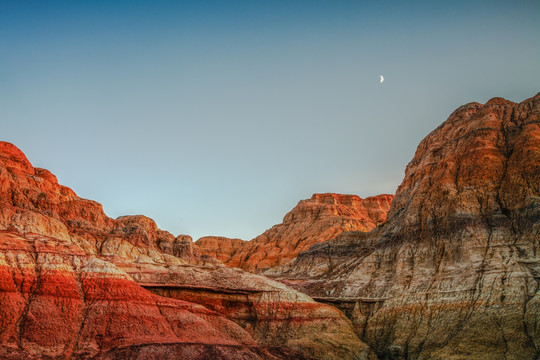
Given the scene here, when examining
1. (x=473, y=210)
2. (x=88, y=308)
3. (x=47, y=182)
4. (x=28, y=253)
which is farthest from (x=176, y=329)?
(x=47, y=182)

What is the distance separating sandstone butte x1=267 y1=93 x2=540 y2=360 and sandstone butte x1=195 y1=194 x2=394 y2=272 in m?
51.1

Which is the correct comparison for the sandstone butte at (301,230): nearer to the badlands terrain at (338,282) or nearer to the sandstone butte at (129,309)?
the badlands terrain at (338,282)

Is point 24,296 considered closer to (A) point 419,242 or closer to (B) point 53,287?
(B) point 53,287

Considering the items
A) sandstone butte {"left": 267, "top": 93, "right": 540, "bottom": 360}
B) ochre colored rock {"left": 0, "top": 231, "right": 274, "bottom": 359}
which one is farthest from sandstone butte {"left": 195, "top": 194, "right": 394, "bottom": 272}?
ochre colored rock {"left": 0, "top": 231, "right": 274, "bottom": 359}

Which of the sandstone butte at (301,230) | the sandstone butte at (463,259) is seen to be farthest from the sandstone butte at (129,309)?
the sandstone butte at (301,230)

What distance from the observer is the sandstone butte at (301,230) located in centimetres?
13212

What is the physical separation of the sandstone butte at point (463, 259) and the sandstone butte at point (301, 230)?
5111 cm

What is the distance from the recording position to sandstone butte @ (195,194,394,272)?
132125mm

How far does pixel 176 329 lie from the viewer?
42469 mm

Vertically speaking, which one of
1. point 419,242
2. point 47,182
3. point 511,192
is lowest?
point 419,242

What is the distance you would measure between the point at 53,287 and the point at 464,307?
42223mm

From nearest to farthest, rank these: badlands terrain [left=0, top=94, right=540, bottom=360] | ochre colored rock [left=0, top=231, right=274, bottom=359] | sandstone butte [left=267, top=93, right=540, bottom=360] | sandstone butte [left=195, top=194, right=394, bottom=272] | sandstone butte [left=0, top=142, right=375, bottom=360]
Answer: ochre colored rock [left=0, top=231, right=274, bottom=359] → sandstone butte [left=0, top=142, right=375, bottom=360] → badlands terrain [left=0, top=94, right=540, bottom=360] → sandstone butte [left=267, top=93, right=540, bottom=360] → sandstone butte [left=195, top=194, right=394, bottom=272]

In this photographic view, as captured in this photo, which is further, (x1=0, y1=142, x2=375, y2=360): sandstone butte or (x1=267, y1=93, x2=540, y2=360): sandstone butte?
(x1=267, y1=93, x2=540, y2=360): sandstone butte

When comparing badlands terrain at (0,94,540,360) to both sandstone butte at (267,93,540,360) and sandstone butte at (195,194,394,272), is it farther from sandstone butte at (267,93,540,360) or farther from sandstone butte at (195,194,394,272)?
sandstone butte at (195,194,394,272)
